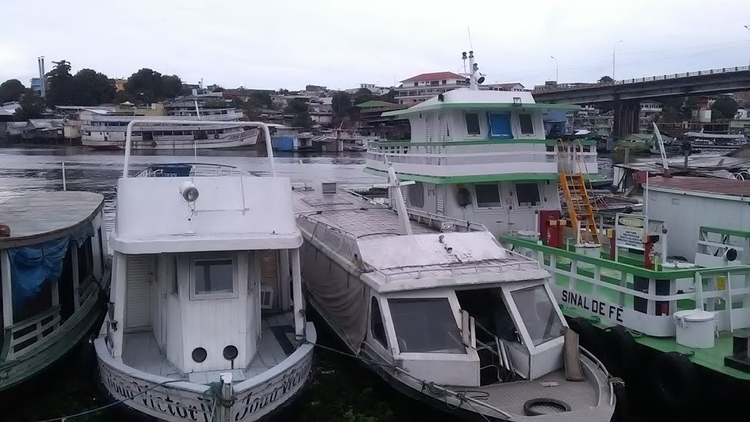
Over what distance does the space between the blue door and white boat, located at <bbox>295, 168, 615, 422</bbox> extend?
5373 mm

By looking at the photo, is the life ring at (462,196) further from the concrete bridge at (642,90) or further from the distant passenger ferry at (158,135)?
the distant passenger ferry at (158,135)

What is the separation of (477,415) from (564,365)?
184 centimetres

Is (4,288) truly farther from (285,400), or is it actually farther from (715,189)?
(715,189)

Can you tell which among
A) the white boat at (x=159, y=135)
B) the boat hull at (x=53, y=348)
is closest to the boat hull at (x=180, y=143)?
the white boat at (x=159, y=135)

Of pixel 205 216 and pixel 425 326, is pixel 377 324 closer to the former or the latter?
pixel 425 326

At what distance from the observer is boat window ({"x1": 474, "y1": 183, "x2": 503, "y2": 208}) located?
15750 mm

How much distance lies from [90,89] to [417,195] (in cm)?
12105

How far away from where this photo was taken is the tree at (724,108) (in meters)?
132

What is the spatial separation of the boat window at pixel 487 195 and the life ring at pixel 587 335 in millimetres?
4775

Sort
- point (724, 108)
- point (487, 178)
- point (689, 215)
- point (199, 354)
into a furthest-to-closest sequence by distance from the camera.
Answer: point (724, 108)
point (487, 178)
point (689, 215)
point (199, 354)

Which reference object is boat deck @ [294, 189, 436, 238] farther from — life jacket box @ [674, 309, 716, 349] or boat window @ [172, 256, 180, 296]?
life jacket box @ [674, 309, 716, 349]

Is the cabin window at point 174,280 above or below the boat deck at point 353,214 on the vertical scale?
below

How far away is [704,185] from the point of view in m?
14.9

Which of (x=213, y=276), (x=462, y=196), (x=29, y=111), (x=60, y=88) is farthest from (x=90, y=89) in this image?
(x=213, y=276)
